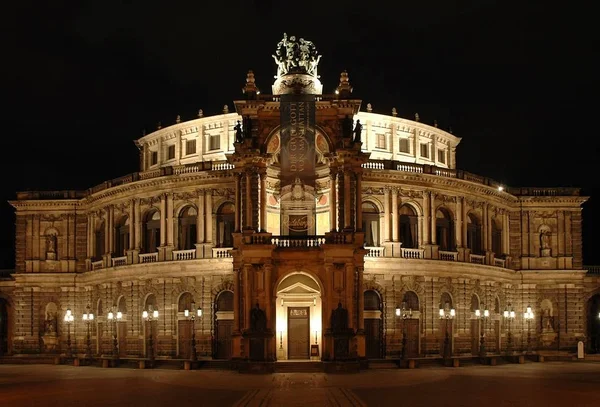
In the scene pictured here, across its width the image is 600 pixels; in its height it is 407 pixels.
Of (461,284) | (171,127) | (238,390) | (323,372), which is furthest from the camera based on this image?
(171,127)

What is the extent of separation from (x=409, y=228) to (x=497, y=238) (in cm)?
1135

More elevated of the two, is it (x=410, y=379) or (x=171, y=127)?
(x=171, y=127)

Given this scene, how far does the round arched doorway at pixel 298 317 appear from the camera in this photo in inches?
2370

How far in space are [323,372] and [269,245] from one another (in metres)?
8.67

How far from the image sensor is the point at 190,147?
75.1m

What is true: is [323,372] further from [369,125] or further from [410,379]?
[369,125]

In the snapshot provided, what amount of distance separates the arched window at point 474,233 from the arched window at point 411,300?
26.1 feet

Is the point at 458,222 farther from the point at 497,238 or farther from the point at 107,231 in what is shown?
the point at 107,231

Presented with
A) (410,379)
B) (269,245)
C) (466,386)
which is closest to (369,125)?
(269,245)

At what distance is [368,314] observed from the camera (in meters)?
65.1

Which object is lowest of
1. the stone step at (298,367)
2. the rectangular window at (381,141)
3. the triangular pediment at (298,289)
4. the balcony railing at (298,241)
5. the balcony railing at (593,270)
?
the stone step at (298,367)

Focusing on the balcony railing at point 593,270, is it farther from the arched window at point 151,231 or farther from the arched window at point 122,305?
the arched window at point 122,305

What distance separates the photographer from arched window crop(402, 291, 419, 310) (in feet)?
219

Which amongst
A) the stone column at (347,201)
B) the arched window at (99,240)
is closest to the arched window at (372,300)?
the stone column at (347,201)
